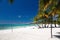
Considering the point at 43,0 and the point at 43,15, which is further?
the point at 43,15

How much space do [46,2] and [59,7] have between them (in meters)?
2.64

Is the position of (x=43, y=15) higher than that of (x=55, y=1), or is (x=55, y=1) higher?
(x=43, y=15)

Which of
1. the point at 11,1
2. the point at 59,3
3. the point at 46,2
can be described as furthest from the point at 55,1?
the point at 11,1

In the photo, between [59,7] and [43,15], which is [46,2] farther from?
[43,15]

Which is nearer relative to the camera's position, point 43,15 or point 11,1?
point 11,1

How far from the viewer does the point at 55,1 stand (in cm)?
1274

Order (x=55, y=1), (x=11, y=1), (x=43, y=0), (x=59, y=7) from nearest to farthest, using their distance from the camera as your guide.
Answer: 1. (x=11, y=1)
2. (x=55, y=1)
3. (x=59, y=7)
4. (x=43, y=0)

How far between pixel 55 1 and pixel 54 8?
1.44 meters

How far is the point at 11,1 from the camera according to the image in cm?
835

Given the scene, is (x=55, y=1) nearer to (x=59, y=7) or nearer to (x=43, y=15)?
(x=59, y=7)

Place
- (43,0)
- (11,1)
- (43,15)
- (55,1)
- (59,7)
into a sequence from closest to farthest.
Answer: (11,1) < (55,1) < (59,7) < (43,0) < (43,15)

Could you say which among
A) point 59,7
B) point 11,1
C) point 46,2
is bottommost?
point 11,1

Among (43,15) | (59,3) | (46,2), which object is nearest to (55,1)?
(59,3)

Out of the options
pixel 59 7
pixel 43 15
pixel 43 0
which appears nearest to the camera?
pixel 59 7
